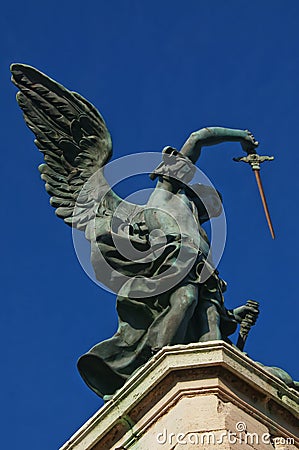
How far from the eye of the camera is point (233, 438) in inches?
320

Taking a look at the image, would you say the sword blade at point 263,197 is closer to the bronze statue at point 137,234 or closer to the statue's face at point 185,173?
the bronze statue at point 137,234

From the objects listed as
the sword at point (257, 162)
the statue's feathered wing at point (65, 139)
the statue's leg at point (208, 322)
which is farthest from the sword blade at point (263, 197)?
the statue's feathered wing at point (65, 139)

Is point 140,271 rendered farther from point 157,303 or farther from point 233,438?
point 233,438

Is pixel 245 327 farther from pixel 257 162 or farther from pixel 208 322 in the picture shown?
pixel 257 162

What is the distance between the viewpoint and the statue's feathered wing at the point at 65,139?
36.8 ft

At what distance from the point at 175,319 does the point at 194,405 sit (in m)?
1.26

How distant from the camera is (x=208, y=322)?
9.80 metres

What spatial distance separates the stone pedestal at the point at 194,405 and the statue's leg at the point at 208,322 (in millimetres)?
1019

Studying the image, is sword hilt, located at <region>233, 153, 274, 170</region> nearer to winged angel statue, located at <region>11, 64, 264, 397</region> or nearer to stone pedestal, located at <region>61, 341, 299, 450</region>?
winged angel statue, located at <region>11, 64, 264, 397</region>

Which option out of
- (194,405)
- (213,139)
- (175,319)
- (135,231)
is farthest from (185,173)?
(194,405)

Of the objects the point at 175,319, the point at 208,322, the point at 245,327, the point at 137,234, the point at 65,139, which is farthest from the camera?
the point at 65,139

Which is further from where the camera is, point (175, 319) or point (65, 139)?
point (65, 139)

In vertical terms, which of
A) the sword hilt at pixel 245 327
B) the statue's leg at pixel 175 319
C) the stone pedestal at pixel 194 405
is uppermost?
the sword hilt at pixel 245 327

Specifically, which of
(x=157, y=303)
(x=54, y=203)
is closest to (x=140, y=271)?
(x=157, y=303)
